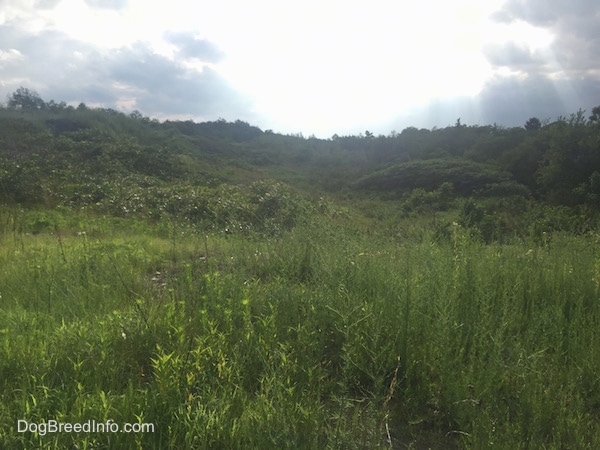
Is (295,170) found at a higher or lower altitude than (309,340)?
higher

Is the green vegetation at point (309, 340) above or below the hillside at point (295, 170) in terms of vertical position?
below

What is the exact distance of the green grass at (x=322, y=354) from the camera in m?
2.38

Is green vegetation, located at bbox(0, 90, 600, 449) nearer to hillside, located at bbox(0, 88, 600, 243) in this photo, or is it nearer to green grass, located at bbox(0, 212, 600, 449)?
green grass, located at bbox(0, 212, 600, 449)

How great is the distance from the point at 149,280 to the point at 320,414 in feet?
10.7

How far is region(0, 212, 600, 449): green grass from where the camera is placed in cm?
238

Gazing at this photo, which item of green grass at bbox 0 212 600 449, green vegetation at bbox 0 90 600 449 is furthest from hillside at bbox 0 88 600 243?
green grass at bbox 0 212 600 449

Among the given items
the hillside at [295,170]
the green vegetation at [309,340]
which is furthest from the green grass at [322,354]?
the hillside at [295,170]

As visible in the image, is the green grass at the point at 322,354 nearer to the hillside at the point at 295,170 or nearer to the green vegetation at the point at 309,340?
the green vegetation at the point at 309,340

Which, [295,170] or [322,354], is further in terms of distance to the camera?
[295,170]

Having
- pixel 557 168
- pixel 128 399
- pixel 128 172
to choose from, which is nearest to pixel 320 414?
pixel 128 399

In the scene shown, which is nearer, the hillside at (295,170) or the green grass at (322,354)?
the green grass at (322,354)

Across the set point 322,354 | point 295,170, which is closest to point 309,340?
point 322,354

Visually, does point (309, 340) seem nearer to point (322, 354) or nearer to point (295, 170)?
point (322, 354)

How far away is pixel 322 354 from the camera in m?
3.21
